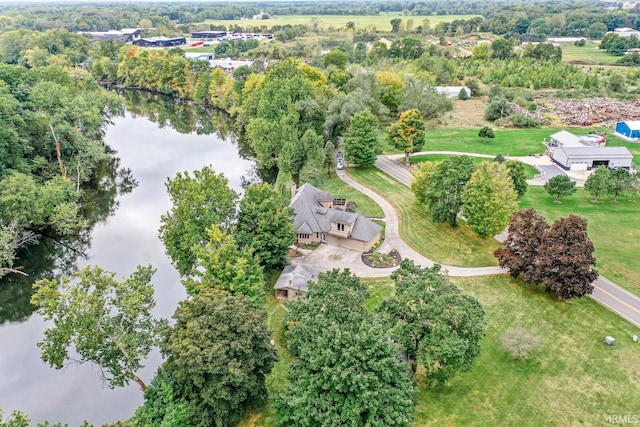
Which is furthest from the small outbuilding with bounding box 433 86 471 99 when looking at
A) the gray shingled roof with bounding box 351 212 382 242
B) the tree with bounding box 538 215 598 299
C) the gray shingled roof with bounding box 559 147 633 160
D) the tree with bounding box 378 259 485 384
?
the tree with bounding box 378 259 485 384

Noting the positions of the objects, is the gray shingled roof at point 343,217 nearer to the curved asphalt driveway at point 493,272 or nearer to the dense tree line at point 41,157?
the curved asphalt driveway at point 493,272

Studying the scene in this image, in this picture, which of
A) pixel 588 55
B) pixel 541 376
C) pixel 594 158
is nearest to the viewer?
pixel 541 376

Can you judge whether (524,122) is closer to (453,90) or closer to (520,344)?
(453,90)

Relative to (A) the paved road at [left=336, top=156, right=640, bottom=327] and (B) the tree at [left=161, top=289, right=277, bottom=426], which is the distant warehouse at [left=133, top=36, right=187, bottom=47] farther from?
(B) the tree at [left=161, top=289, right=277, bottom=426]

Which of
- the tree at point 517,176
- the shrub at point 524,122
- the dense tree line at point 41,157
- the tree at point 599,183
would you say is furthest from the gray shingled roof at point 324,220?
the shrub at point 524,122

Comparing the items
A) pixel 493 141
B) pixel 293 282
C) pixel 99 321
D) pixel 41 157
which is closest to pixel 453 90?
pixel 493 141

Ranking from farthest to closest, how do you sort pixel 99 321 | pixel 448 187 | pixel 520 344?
pixel 448 187
pixel 520 344
pixel 99 321
